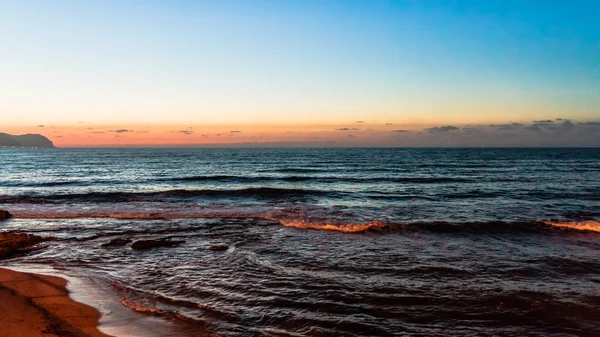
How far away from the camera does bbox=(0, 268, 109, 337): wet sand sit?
6.23 meters

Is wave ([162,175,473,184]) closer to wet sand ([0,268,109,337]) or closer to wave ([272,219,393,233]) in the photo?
wave ([272,219,393,233])

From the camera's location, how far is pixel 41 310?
713 centimetres

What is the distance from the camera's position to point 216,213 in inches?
780

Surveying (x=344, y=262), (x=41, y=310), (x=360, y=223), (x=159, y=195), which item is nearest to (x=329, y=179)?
(x=159, y=195)

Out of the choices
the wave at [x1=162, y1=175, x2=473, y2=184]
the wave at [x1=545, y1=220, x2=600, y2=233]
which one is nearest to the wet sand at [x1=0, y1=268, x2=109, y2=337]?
the wave at [x1=545, y1=220, x2=600, y2=233]

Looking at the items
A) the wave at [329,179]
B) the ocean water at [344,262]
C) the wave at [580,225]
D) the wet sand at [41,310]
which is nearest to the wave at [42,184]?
the wave at [329,179]

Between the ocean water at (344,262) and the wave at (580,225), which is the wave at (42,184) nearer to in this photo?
the ocean water at (344,262)

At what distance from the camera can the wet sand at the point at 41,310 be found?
623cm

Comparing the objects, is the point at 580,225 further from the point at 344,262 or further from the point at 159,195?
the point at 159,195

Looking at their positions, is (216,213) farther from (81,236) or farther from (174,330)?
(174,330)

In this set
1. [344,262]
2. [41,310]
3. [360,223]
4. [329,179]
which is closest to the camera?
[41,310]

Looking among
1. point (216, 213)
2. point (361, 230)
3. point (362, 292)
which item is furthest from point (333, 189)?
point (362, 292)

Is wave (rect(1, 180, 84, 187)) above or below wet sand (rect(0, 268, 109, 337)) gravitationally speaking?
below

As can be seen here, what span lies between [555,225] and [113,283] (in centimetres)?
1741
